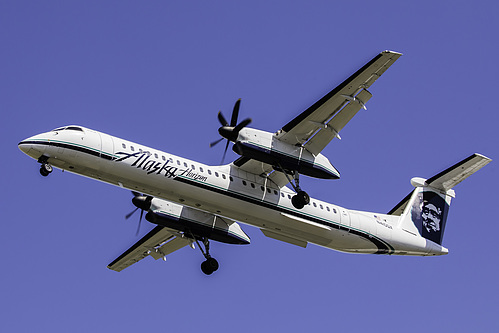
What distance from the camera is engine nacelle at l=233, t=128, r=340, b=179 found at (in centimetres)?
2236

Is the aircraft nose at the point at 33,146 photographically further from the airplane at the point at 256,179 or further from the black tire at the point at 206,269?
the black tire at the point at 206,269

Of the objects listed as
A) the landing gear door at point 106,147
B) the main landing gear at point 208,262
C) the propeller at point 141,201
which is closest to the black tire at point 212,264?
the main landing gear at point 208,262

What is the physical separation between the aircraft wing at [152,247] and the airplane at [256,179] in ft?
0.68

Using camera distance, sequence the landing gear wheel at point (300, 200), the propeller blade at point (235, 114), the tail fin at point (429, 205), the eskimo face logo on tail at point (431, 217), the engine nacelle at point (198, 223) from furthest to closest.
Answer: the eskimo face logo on tail at point (431, 217), the tail fin at point (429, 205), the engine nacelle at point (198, 223), the landing gear wheel at point (300, 200), the propeller blade at point (235, 114)

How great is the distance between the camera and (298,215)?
79.4 ft

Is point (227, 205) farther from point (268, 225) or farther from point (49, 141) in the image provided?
point (49, 141)

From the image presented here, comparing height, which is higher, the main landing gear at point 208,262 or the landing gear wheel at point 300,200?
the landing gear wheel at point 300,200

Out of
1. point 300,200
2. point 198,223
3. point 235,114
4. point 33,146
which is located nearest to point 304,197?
point 300,200

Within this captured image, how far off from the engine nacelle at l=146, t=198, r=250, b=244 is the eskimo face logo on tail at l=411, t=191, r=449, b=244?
6.84m

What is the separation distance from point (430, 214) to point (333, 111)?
7.75 meters

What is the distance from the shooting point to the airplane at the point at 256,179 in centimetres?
2169

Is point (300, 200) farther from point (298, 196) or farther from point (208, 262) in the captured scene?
point (208, 262)

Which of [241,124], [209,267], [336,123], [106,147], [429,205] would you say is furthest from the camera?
[429,205]

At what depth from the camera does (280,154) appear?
2294 centimetres
